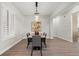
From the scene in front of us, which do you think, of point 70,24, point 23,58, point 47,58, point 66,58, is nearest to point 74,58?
point 66,58

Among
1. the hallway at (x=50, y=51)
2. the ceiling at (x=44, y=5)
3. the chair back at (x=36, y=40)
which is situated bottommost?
the hallway at (x=50, y=51)

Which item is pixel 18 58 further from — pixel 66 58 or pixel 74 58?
pixel 74 58

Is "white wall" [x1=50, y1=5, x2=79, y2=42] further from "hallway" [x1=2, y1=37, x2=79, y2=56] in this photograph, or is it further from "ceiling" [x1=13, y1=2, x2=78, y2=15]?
"hallway" [x1=2, y1=37, x2=79, y2=56]

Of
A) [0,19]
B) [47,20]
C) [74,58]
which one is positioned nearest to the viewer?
[74,58]

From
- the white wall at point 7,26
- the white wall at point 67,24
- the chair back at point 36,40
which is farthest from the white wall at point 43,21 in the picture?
the chair back at point 36,40

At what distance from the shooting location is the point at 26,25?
13250mm

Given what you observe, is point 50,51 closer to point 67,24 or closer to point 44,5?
point 44,5

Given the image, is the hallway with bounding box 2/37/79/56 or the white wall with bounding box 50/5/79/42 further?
the white wall with bounding box 50/5/79/42

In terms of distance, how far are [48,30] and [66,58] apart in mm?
11157

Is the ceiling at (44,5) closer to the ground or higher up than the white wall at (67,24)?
higher up

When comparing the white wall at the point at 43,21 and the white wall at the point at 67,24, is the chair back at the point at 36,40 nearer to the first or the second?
the white wall at the point at 67,24

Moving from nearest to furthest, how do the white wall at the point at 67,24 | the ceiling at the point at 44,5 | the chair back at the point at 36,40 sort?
the chair back at the point at 36,40
the ceiling at the point at 44,5
the white wall at the point at 67,24

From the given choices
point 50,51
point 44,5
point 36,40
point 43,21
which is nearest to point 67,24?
point 44,5

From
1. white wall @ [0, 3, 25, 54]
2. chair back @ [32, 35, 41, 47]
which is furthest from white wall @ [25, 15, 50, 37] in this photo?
chair back @ [32, 35, 41, 47]
